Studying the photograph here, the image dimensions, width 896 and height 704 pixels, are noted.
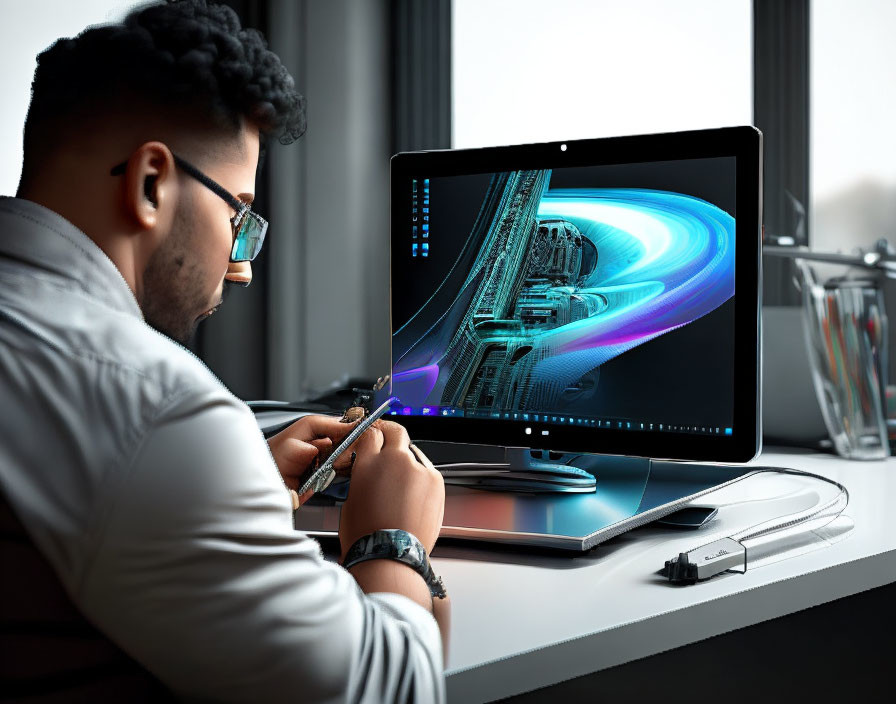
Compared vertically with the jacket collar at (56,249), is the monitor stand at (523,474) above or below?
below

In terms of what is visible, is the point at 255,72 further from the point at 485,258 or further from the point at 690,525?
the point at 690,525

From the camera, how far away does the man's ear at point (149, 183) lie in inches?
24.0

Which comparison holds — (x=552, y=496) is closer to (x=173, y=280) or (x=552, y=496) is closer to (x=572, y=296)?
(x=572, y=296)

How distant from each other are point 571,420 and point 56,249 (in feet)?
2.21

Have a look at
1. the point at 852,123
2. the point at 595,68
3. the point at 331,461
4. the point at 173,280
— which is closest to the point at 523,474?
the point at 331,461

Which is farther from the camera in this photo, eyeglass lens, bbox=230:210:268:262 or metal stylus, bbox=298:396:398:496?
metal stylus, bbox=298:396:398:496

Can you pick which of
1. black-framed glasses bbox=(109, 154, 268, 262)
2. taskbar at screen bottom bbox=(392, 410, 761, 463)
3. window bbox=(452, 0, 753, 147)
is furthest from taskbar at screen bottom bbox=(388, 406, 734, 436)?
window bbox=(452, 0, 753, 147)

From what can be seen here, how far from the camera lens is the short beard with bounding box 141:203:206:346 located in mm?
649

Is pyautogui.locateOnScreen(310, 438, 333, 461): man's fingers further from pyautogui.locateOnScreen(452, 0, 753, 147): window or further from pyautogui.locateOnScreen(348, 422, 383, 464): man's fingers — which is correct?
pyautogui.locateOnScreen(452, 0, 753, 147): window

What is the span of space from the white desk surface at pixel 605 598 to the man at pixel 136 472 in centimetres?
8

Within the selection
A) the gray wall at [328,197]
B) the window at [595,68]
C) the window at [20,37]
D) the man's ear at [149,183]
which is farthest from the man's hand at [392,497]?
the gray wall at [328,197]

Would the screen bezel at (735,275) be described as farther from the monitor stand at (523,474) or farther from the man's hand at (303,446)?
the man's hand at (303,446)

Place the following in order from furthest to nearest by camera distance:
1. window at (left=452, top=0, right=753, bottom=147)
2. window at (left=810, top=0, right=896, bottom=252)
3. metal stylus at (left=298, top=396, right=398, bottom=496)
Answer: window at (left=452, top=0, right=753, bottom=147)
window at (left=810, top=0, right=896, bottom=252)
metal stylus at (left=298, top=396, right=398, bottom=496)

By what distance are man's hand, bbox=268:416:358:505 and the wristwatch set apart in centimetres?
25
